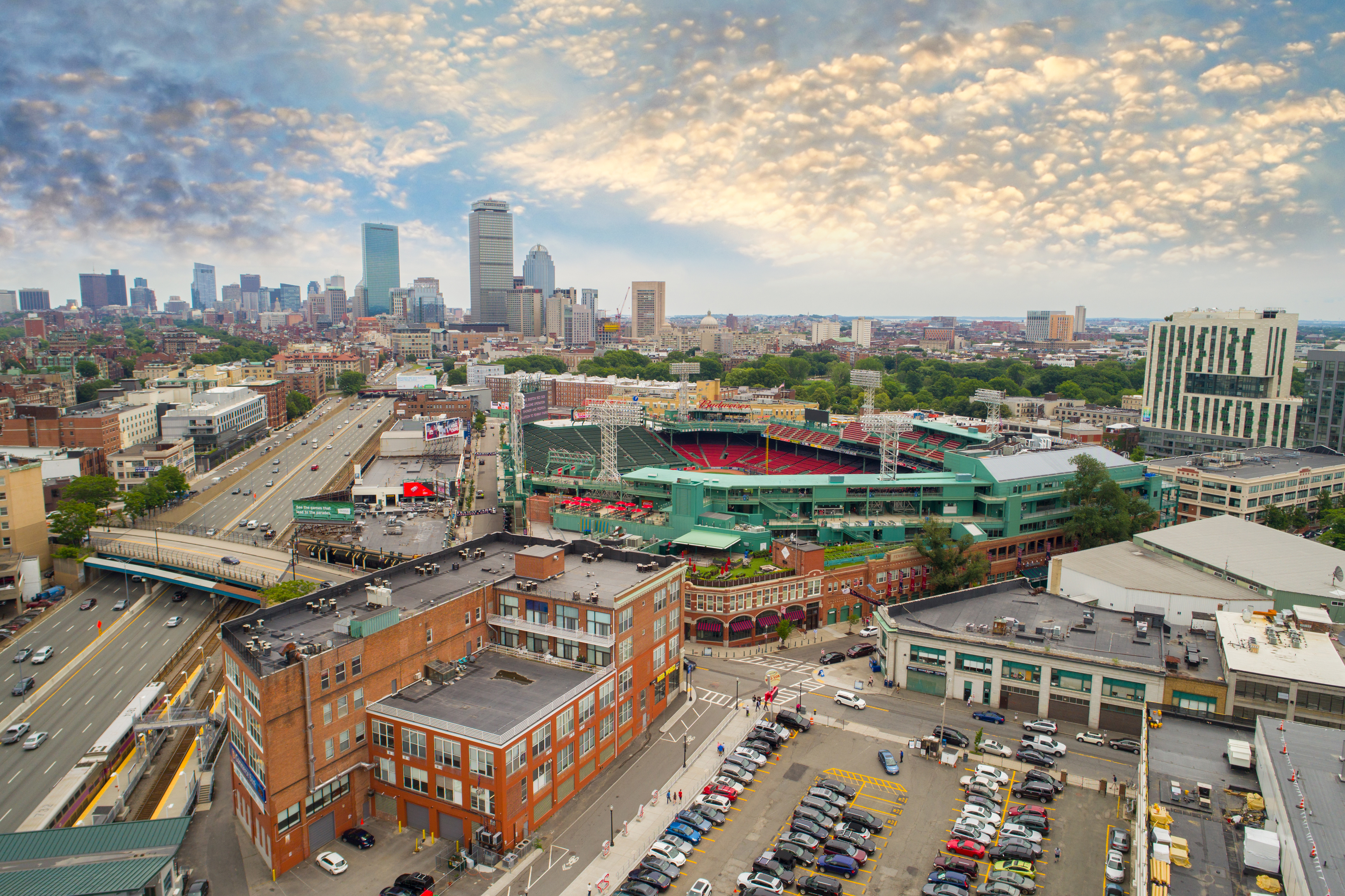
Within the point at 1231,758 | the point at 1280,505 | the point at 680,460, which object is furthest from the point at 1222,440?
the point at 1231,758

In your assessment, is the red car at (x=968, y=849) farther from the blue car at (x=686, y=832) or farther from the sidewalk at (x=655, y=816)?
the sidewalk at (x=655, y=816)

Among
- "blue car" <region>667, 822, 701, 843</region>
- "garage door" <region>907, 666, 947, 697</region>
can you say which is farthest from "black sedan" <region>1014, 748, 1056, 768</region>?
"blue car" <region>667, 822, 701, 843</region>

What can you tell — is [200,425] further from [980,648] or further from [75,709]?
[980,648]

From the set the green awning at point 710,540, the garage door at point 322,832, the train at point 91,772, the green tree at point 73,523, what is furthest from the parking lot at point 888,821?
the green tree at point 73,523

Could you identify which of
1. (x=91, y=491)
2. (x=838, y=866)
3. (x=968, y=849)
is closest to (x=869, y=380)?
(x=968, y=849)

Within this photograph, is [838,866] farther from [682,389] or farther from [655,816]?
[682,389]

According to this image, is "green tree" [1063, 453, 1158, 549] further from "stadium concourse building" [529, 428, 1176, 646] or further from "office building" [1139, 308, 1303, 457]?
"office building" [1139, 308, 1303, 457]
